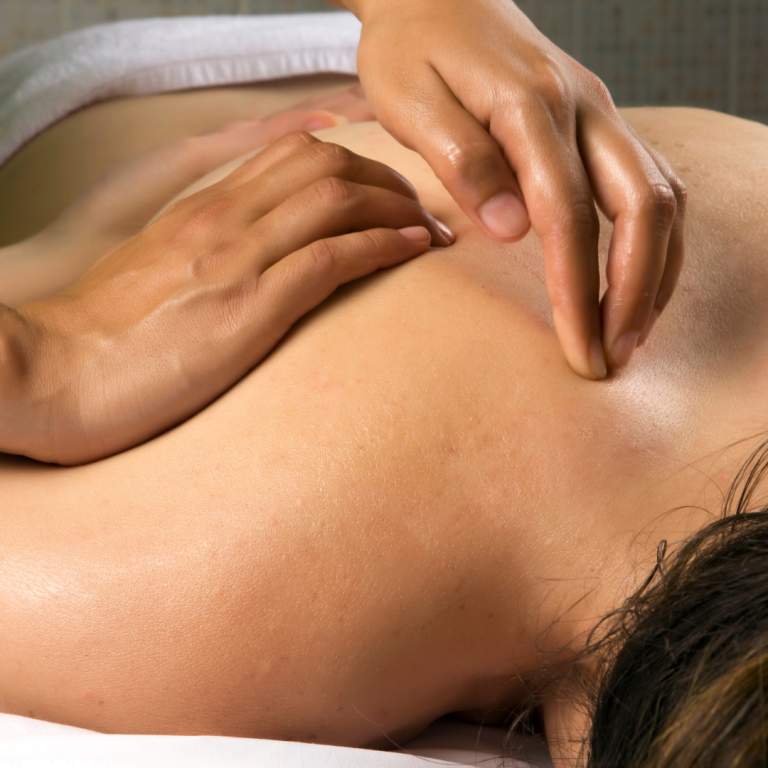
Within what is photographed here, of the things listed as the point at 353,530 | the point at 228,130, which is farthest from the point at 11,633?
the point at 228,130

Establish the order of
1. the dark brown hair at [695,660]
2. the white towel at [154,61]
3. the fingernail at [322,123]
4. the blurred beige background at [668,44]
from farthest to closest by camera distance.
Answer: the blurred beige background at [668,44] → the white towel at [154,61] → the fingernail at [322,123] → the dark brown hair at [695,660]

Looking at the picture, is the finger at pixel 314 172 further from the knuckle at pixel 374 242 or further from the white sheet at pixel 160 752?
the white sheet at pixel 160 752

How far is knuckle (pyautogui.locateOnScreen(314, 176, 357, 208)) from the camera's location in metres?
0.63

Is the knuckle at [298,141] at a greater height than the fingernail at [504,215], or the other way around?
the knuckle at [298,141]

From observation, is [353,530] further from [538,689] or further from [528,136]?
[528,136]

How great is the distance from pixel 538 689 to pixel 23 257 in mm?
725

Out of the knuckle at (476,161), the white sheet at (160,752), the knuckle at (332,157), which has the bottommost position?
the white sheet at (160,752)

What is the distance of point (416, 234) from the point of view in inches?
24.8

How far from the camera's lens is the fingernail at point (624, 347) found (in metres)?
0.54

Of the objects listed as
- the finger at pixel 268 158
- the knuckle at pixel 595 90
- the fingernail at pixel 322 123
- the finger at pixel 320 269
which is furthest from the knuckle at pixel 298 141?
the fingernail at pixel 322 123

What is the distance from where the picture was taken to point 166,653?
0.50m

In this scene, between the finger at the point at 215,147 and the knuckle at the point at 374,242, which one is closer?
the knuckle at the point at 374,242

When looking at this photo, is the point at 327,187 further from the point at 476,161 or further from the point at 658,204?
the point at 658,204

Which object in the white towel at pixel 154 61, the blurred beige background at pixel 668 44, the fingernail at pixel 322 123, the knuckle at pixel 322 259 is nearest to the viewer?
the knuckle at pixel 322 259
